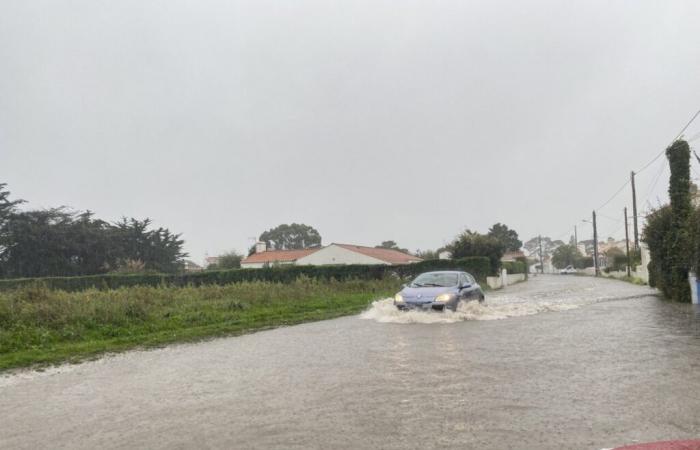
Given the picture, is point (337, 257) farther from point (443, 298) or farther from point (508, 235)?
point (508, 235)

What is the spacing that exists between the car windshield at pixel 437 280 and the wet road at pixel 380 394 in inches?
179

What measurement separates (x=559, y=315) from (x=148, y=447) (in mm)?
14804

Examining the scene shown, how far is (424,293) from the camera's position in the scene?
53.7ft

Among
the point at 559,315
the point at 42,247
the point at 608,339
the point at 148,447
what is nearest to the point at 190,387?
the point at 148,447

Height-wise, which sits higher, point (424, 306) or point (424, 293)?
point (424, 293)

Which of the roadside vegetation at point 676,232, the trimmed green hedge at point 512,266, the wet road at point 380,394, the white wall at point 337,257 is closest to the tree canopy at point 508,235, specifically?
the trimmed green hedge at point 512,266

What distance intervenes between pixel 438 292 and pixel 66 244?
198 ft

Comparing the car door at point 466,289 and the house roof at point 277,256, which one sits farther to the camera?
the house roof at point 277,256

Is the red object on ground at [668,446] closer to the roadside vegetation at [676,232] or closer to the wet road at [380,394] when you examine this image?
the wet road at [380,394]

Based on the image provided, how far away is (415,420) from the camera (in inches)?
229

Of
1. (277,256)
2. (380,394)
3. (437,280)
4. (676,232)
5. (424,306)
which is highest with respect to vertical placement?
(277,256)

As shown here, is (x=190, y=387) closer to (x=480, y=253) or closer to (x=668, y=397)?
(x=668, y=397)

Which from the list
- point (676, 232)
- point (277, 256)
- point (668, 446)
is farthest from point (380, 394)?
point (277, 256)

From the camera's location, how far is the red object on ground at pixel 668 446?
14.9ft
